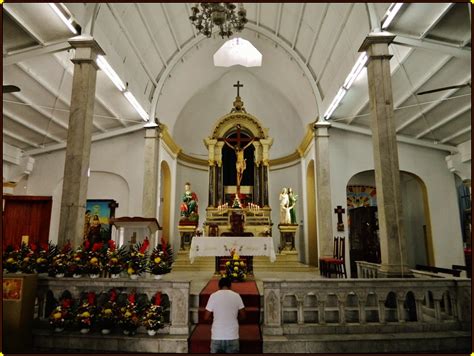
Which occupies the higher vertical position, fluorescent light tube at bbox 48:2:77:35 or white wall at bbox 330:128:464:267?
fluorescent light tube at bbox 48:2:77:35

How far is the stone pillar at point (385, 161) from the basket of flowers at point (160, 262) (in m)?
3.86

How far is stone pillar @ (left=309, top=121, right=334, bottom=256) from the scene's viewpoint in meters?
10.7

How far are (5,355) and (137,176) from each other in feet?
25.7

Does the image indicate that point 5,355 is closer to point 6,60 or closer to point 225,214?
point 6,60

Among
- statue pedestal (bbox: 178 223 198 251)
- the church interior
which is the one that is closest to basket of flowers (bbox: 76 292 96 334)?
the church interior

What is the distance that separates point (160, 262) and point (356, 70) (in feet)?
20.5

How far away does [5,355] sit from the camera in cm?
422

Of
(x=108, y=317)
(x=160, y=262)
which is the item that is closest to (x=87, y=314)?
Result: (x=108, y=317)

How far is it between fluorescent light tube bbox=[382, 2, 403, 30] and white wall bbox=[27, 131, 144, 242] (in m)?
8.36

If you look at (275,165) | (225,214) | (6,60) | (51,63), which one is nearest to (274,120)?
(275,165)

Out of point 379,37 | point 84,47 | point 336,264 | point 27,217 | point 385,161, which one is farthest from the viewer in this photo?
point 27,217

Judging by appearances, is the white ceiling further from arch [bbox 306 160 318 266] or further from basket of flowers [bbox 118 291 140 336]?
basket of flowers [bbox 118 291 140 336]

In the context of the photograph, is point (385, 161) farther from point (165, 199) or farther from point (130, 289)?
point (165, 199)

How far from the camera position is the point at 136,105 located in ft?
33.6
